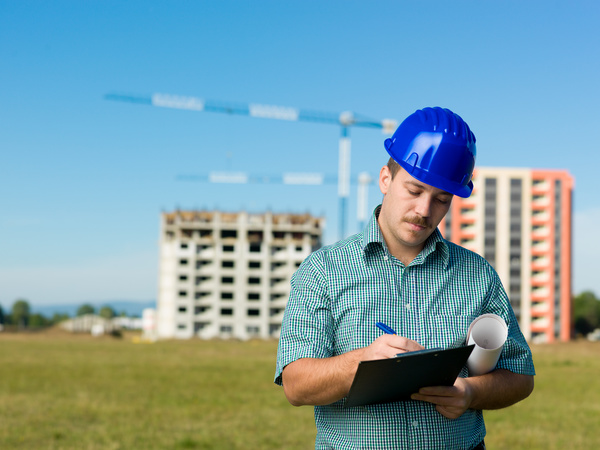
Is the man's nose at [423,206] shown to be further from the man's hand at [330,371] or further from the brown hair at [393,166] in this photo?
the man's hand at [330,371]

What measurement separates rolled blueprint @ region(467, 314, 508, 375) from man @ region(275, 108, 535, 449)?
4cm

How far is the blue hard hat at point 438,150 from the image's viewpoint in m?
2.32

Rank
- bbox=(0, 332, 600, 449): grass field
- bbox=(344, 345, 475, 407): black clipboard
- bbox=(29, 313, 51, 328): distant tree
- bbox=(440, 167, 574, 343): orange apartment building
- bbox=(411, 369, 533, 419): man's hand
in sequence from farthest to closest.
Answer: bbox=(29, 313, 51, 328): distant tree
bbox=(440, 167, 574, 343): orange apartment building
bbox=(0, 332, 600, 449): grass field
bbox=(411, 369, 533, 419): man's hand
bbox=(344, 345, 475, 407): black clipboard

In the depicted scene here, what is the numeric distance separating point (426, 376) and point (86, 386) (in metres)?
20.9

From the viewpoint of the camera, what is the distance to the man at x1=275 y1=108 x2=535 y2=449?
223cm

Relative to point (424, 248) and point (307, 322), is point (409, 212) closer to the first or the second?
point (424, 248)

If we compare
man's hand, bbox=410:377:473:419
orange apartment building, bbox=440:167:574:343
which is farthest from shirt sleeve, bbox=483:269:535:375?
orange apartment building, bbox=440:167:574:343

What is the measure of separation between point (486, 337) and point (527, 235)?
108 m

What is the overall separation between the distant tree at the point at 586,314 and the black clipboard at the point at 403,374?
5343 inches

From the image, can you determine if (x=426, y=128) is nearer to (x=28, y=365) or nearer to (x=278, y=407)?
(x=278, y=407)

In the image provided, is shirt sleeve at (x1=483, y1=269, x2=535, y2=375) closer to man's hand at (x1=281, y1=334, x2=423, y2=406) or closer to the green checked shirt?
the green checked shirt

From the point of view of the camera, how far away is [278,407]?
1636 cm

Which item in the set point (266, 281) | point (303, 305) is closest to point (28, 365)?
point (303, 305)

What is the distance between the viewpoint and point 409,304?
2.31 m
